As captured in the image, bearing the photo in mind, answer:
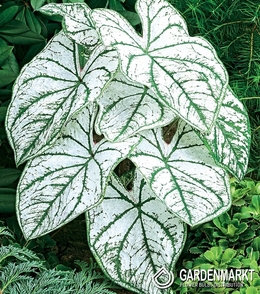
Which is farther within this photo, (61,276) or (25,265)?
(61,276)

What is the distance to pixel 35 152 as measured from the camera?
133 cm

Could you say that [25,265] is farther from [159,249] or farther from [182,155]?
[182,155]

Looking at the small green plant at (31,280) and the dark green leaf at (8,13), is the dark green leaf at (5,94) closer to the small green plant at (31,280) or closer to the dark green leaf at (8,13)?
the dark green leaf at (8,13)

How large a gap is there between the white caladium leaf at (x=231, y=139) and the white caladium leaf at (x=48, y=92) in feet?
1.00

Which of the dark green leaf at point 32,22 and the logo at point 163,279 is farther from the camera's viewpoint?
the dark green leaf at point 32,22

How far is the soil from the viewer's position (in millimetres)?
1709

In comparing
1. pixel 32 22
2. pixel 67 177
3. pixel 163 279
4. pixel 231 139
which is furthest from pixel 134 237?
pixel 32 22

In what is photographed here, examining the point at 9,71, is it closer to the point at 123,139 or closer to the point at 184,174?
the point at 123,139

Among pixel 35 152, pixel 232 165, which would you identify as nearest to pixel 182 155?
pixel 232 165

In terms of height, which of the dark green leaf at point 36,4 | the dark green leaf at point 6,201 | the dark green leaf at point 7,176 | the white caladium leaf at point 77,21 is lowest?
the dark green leaf at point 6,201

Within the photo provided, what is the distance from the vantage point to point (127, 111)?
4.19ft

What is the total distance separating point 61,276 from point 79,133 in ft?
1.20

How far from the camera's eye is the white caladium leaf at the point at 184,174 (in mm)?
1230

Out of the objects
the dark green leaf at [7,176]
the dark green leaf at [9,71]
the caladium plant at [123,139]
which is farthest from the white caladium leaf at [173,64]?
the dark green leaf at [7,176]
